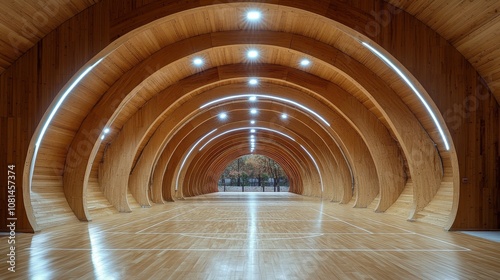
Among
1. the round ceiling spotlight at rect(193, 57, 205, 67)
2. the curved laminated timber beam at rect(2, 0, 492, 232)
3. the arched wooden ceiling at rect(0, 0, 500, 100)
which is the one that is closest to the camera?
the arched wooden ceiling at rect(0, 0, 500, 100)

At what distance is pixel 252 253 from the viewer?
9344mm

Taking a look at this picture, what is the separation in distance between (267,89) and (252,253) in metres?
14.9

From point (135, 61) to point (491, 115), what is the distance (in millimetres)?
11216

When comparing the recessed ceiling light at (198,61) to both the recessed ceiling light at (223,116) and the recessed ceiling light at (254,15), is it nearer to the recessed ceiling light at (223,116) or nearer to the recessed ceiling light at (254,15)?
the recessed ceiling light at (254,15)

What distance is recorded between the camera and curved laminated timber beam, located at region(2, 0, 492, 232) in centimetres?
1244

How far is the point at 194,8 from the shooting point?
1204 cm

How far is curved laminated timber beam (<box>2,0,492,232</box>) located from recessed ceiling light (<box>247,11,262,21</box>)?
26 cm

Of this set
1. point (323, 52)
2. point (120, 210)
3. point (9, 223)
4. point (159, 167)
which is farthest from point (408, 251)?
point (159, 167)

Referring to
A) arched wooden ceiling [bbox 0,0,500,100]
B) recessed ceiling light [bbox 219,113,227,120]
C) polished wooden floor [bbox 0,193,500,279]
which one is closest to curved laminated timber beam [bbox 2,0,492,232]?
arched wooden ceiling [bbox 0,0,500,100]

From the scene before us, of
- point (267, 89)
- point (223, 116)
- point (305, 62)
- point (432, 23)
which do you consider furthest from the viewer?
point (223, 116)

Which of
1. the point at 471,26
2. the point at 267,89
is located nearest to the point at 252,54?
the point at 267,89

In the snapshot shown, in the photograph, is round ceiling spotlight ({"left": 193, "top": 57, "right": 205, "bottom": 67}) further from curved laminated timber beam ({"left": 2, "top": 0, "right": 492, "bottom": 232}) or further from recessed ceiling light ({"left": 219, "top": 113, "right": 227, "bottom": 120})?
recessed ceiling light ({"left": 219, "top": 113, "right": 227, "bottom": 120})

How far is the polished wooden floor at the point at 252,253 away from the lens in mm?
7430

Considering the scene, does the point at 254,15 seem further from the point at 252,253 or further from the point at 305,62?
the point at 252,253
